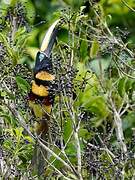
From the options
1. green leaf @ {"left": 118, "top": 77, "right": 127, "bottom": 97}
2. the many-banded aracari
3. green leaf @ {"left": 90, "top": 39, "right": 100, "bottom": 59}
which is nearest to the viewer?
the many-banded aracari

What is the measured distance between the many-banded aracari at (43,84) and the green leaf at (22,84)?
2cm

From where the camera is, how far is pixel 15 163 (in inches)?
53.1

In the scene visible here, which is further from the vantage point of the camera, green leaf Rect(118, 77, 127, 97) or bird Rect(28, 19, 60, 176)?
green leaf Rect(118, 77, 127, 97)

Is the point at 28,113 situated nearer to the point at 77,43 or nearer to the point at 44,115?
the point at 44,115

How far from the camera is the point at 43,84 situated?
1.19 meters

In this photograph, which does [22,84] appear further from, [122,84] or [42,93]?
[122,84]

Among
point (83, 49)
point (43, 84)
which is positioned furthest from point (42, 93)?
point (83, 49)

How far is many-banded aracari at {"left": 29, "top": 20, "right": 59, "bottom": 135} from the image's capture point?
46.9 inches

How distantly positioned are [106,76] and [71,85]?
0.40 m

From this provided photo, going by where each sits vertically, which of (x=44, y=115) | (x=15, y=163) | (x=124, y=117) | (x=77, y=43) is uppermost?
(x=77, y=43)

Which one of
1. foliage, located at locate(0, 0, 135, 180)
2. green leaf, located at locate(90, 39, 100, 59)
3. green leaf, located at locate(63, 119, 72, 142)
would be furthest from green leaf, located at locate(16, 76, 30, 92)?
green leaf, located at locate(90, 39, 100, 59)

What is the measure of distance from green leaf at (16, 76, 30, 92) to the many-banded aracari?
19 mm

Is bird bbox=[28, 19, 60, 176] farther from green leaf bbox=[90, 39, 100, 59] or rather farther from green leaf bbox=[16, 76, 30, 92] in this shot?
green leaf bbox=[90, 39, 100, 59]

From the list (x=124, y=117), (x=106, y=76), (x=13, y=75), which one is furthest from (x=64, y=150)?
(x=124, y=117)
